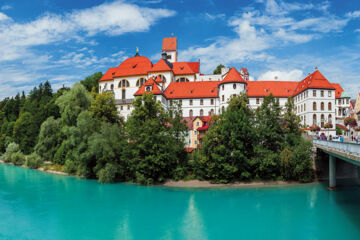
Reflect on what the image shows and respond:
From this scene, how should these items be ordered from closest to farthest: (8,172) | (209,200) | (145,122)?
(209,200) < (145,122) < (8,172)

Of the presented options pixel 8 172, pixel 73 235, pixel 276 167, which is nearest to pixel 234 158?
pixel 276 167

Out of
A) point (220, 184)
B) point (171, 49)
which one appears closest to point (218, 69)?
point (171, 49)

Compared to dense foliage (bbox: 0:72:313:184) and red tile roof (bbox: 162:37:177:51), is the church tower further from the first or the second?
dense foliage (bbox: 0:72:313:184)

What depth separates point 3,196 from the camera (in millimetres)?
25219

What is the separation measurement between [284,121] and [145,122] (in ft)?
46.6

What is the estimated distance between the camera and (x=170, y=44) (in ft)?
214

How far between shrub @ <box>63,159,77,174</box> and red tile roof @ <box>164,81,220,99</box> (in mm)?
17845

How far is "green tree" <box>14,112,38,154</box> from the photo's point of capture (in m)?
46.5

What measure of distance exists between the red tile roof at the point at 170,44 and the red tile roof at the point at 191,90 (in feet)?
63.4

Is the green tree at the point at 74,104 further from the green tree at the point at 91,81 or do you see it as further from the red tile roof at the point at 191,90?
the green tree at the point at 91,81

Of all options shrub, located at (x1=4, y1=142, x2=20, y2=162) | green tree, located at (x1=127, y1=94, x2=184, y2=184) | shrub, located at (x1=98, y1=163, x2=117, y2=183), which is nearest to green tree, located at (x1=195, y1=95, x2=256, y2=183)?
green tree, located at (x1=127, y1=94, x2=184, y2=184)

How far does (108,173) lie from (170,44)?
4256 centimetres

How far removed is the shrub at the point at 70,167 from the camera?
33.6 meters

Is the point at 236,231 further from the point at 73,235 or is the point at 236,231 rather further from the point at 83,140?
the point at 83,140
